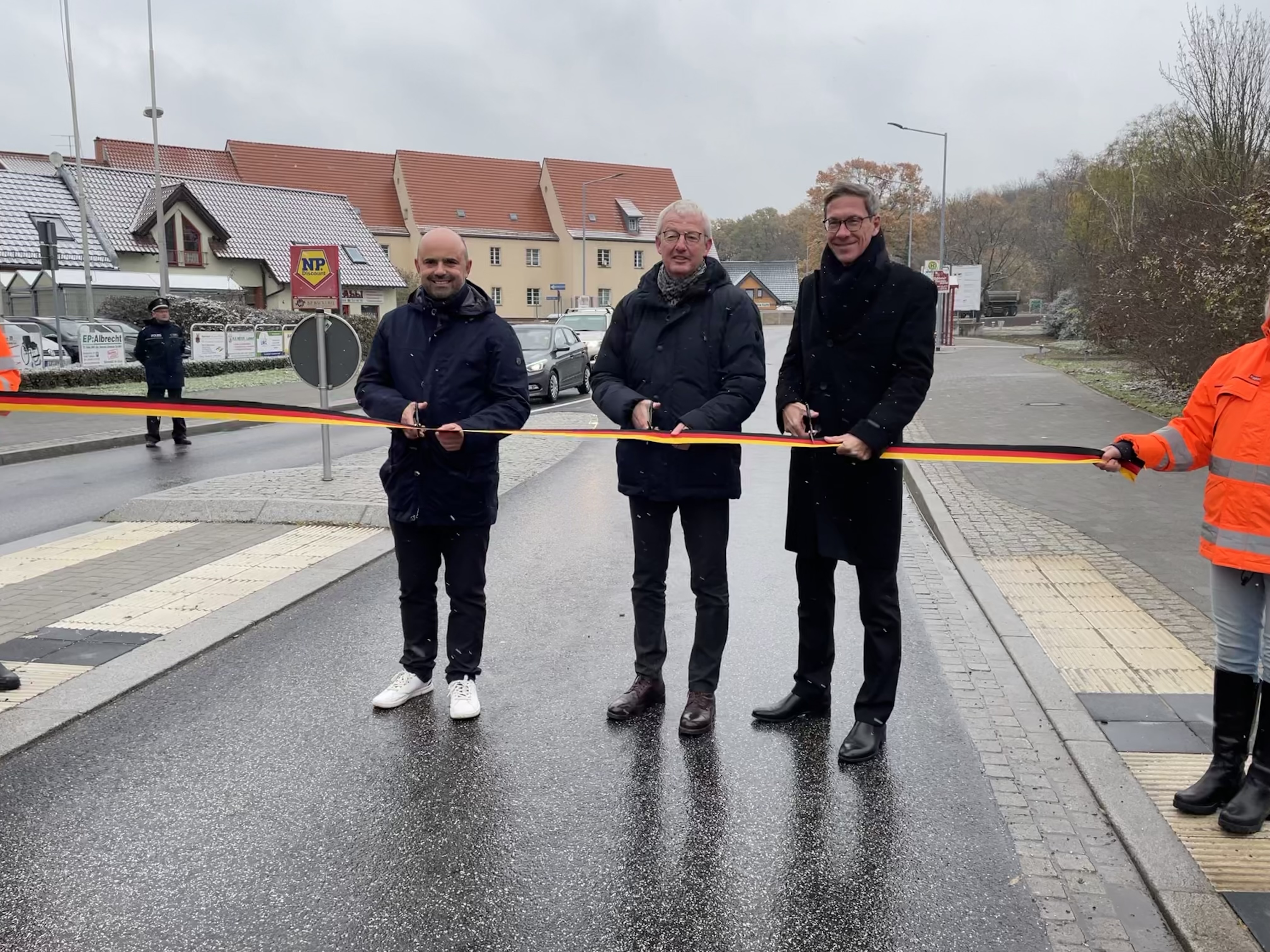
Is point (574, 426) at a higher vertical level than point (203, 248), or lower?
lower

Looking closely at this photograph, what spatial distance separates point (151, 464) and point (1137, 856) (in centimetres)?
1222

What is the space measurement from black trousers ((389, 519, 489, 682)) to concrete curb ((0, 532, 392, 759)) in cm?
133

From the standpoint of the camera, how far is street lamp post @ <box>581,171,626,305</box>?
61.5 m

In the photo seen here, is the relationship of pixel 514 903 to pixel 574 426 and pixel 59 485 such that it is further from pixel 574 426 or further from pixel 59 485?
pixel 574 426

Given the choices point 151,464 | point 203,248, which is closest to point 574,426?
point 151,464

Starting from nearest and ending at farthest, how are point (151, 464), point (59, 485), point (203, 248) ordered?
1. point (59, 485)
2. point (151, 464)
3. point (203, 248)

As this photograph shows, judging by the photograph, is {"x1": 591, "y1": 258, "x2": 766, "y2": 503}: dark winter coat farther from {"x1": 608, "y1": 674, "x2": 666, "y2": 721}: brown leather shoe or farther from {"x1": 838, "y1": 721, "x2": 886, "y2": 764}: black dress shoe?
{"x1": 838, "y1": 721, "x2": 886, "y2": 764}: black dress shoe

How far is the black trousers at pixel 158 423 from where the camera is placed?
1438cm

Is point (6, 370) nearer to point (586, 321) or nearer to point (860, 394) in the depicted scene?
point (860, 394)

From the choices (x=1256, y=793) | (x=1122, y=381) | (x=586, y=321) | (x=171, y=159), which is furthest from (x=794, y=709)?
(x=171, y=159)

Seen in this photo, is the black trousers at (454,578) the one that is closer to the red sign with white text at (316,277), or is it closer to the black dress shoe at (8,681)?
the black dress shoe at (8,681)

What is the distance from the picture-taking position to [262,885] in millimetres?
3102

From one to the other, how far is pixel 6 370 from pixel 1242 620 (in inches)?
197

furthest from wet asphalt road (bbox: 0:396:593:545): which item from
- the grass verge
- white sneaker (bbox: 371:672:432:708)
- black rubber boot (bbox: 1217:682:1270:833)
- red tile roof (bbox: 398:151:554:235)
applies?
red tile roof (bbox: 398:151:554:235)
